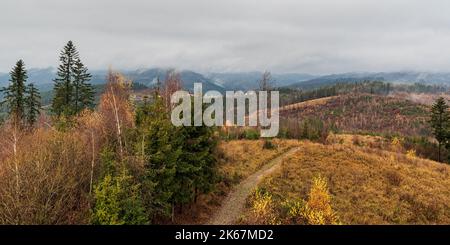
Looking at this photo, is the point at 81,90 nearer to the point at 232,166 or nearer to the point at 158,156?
the point at 232,166

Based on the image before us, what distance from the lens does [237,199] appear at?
1262 inches

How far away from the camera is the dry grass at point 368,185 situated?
30828mm

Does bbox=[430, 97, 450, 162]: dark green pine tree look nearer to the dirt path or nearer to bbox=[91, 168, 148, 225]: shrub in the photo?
the dirt path

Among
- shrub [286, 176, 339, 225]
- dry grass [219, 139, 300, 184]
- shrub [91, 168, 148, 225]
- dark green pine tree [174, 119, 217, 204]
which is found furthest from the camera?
dry grass [219, 139, 300, 184]

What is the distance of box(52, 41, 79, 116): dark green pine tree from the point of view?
52000 mm

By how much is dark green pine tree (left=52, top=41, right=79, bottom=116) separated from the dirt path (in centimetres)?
2785

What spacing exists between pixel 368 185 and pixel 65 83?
4154cm

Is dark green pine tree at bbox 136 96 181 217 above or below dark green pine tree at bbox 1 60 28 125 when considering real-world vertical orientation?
below

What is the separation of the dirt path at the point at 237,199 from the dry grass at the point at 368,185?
1.37 metres

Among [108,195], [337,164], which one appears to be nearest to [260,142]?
[337,164]

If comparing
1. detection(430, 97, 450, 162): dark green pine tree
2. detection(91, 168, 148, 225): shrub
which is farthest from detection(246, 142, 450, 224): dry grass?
detection(430, 97, 450, 162): dark green pine tree
